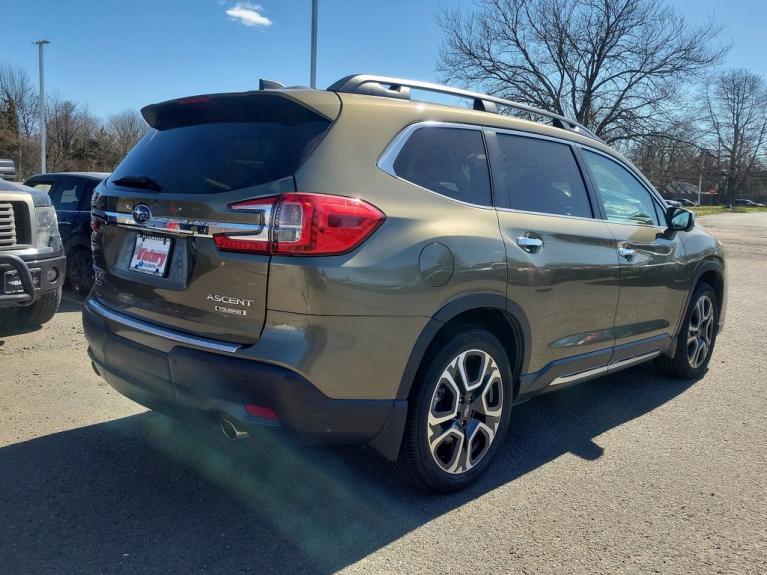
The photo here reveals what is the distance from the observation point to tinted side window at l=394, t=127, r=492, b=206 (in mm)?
2844

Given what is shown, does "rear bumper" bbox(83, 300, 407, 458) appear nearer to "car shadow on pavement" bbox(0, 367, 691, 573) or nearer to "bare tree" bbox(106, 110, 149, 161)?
"car shadow on pavement" bbox(0, 367, 691, 573)

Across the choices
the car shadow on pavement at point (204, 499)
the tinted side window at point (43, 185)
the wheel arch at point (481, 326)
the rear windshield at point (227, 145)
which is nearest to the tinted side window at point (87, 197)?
the tinted side window at point (43, 185)

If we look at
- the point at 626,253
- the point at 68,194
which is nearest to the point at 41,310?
the point at 68,194

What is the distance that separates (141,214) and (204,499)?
1366 mm

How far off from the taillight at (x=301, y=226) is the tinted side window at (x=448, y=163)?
43 cm

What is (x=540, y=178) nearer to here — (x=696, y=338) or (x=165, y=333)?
(x=165, y=333)

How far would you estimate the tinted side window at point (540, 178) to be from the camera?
3361 mm

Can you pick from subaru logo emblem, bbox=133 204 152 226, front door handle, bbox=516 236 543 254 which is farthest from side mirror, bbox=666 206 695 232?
subaru logo emblem, bbox=133 204 152 226

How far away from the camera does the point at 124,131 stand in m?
53.9

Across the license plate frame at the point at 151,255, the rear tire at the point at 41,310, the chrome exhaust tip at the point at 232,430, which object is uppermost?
the license plate frame at the point at 151,255

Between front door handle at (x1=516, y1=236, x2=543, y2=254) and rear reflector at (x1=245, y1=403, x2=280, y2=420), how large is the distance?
1522 mm

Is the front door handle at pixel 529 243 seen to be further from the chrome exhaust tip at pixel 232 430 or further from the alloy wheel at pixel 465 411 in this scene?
the chrome exhaust tip at pixel 232 430

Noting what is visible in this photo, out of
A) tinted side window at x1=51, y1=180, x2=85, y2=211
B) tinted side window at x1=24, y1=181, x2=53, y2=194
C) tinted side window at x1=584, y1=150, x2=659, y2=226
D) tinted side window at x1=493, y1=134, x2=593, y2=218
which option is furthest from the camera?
tinted side window at x1=24, y1=181, x2=53, y2=194

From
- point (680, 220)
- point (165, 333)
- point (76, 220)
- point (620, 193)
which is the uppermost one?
point (620, 193)
